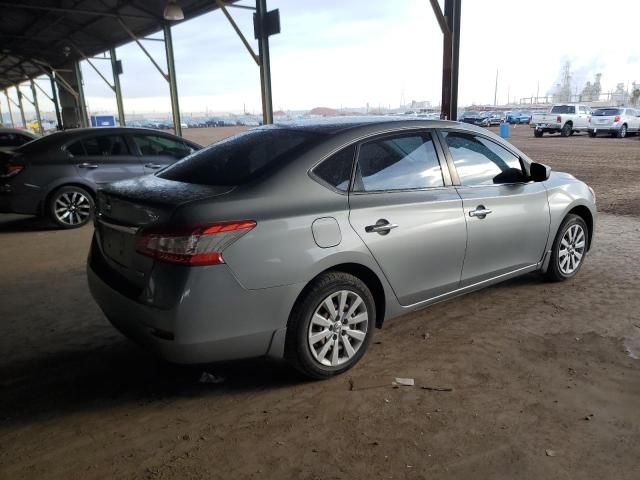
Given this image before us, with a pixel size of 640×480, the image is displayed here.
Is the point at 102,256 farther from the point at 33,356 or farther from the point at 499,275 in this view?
the point at 499,275

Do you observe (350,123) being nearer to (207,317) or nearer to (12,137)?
(207,317)

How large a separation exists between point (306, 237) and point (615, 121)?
28.1 m

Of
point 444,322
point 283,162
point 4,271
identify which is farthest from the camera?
point 4,271

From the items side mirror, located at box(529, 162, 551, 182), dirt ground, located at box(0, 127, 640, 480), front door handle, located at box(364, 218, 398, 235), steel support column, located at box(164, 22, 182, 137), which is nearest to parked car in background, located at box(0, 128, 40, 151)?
steel support column, located at box(164, 22, 182, 137)

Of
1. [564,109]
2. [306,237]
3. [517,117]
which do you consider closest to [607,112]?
[564,109]

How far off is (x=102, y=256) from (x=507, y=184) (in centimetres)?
298

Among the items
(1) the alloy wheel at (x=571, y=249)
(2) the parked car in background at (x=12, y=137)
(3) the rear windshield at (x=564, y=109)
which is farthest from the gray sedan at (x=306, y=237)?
(3) the rear windshield at (x=564, y=109)

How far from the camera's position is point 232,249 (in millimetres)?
2643

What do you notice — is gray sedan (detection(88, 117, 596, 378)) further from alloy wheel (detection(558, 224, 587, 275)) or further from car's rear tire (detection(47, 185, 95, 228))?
car's rear tire (detection(47, 185, 95, 228))

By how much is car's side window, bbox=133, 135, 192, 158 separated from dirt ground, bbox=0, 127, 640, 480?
3.93m

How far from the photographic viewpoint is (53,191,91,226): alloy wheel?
7.54 metres

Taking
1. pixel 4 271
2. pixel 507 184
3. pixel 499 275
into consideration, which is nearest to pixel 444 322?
pixel 499 275

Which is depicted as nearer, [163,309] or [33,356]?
[163,309]

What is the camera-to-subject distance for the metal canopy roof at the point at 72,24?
647 inches
